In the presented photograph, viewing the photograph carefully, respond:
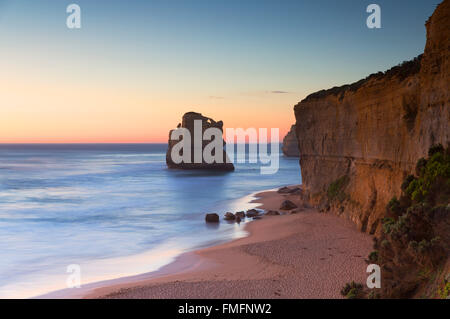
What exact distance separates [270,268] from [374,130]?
10783mm

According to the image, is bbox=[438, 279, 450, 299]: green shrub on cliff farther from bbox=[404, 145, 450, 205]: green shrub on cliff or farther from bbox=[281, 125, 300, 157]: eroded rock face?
bbox=[281, 125, 300, 157]: eroded rock face

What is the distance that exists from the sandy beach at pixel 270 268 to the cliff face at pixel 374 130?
8.65 feet

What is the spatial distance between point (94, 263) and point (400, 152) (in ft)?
53.3

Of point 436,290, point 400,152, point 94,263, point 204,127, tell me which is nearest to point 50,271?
point 94,263

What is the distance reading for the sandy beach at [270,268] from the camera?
12.9 m

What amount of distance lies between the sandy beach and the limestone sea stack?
2019 inches

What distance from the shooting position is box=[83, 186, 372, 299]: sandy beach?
42.5 ft

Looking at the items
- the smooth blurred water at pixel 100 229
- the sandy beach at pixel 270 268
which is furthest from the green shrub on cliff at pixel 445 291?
the smooth blurred water at pixel 100 229

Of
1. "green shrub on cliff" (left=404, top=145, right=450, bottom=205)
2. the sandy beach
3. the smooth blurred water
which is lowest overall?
the smooth blurred water

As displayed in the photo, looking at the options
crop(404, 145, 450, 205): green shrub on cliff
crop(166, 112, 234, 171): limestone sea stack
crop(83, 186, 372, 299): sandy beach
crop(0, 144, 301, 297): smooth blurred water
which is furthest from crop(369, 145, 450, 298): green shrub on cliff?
crop(166, 112, 234, 171): limestone sea stack

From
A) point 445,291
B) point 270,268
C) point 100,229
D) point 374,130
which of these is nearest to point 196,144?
point 100,229
